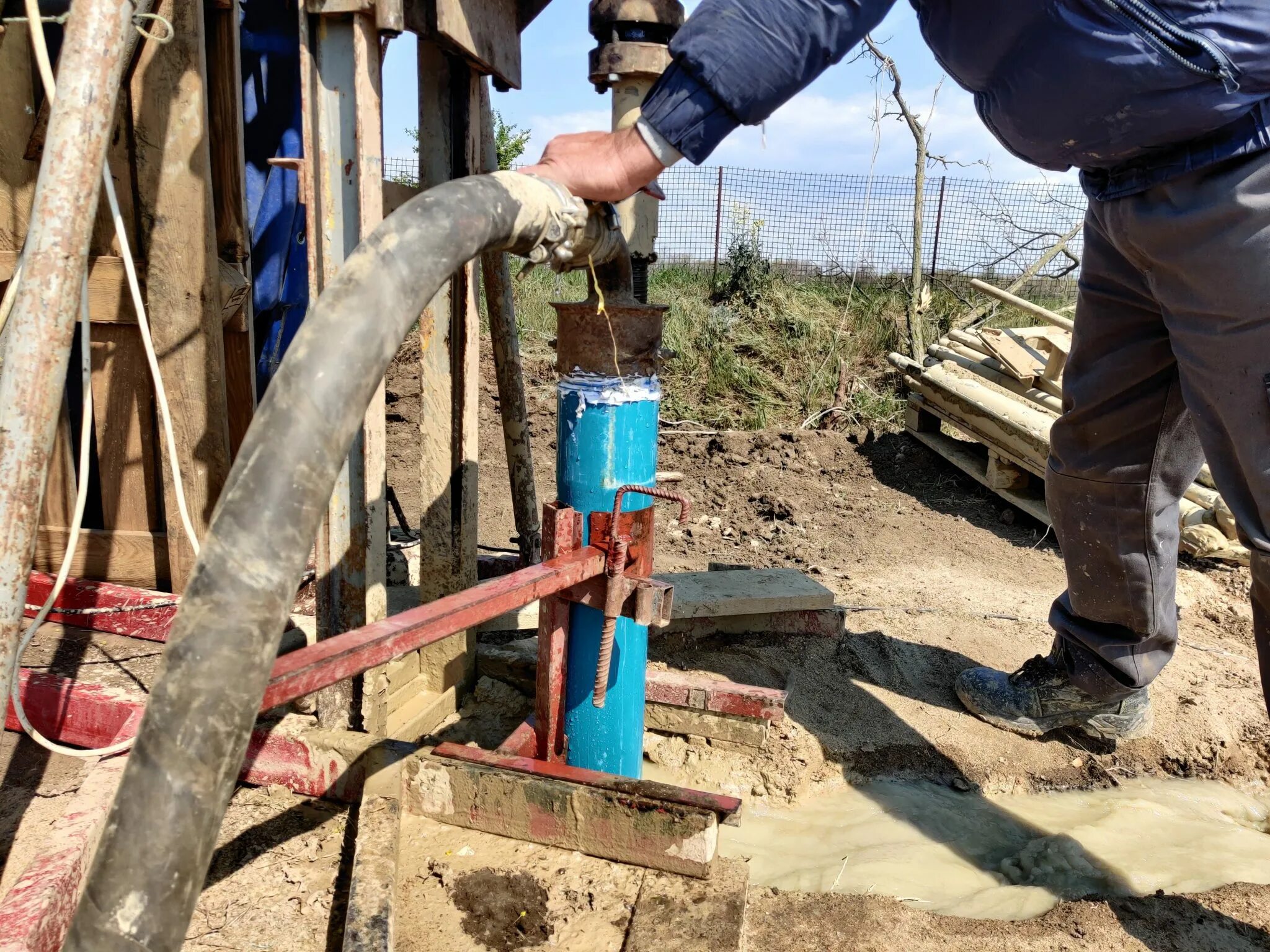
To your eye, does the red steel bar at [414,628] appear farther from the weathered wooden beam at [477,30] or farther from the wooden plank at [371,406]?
the weathered wooden beam at [477,30]

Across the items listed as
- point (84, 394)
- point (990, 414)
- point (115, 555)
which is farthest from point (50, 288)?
point (990, 414)

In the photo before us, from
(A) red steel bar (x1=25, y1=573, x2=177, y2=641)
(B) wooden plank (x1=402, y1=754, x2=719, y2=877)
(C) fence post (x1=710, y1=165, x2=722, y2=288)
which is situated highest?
(C) fence post (x1=710, y1=165, x2=722, y2=288)

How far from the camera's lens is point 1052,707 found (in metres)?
2.71

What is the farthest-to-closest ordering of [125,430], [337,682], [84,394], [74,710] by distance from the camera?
[125,430], [74,710], [84,394], [337,682]

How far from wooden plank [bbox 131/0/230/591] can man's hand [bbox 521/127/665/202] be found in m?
1.29

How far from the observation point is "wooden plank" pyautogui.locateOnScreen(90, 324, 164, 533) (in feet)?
8.41

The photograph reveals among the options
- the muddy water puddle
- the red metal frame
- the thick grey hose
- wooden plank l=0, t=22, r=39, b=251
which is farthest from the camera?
wooden plank l=0, t=22, r=39, b=251

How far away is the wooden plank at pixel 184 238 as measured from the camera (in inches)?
90.6

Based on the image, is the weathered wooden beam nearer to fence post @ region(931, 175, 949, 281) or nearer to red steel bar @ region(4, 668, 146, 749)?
red steel bar @ region(4, 668, 146, 749)

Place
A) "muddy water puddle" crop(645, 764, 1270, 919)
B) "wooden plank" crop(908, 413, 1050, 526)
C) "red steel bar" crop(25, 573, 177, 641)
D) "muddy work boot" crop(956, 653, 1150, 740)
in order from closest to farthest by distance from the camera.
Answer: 1. "muddy water puddle" crop(645, 764, 1270, 919)
2. "red steel bar" crop(25, 573, 177, 641)
3. "muddy work boot" crop(956, 653, 1150, 740)
4. "wooden plank" crop(908, 413, 1050, 526)

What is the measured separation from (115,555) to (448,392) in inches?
47.3

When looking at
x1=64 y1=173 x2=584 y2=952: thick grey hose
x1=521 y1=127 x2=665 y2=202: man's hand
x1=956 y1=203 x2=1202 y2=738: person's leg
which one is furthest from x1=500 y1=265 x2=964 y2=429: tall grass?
x1=64 y1=173 x2=584 y2=952: thick grey hose

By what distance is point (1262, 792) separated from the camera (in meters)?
2.64

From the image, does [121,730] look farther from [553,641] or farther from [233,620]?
[233,620]
